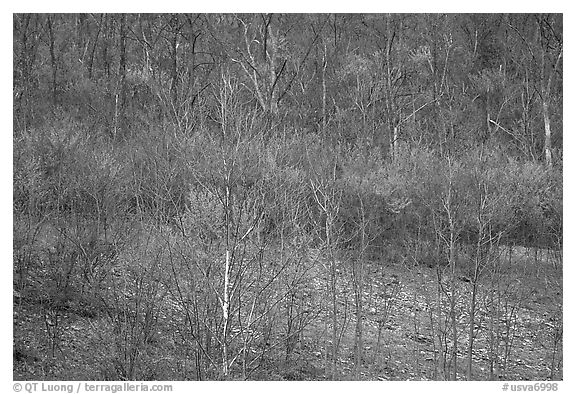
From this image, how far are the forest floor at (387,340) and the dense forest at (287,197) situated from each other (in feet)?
0.22

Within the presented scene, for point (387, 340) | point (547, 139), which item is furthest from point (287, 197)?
point (547, 139)

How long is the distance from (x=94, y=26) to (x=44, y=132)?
8.88 m

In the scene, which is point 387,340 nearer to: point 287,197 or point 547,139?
point 287,197

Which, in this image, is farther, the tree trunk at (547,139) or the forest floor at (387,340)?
the tree trunk at (547,139)

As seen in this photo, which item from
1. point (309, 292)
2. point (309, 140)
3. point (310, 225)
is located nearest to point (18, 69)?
point (309, 140)

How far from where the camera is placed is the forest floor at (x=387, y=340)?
11.3 meters

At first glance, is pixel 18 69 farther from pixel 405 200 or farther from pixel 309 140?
pixel 405 200

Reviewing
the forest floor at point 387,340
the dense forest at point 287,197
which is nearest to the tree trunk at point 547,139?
the dense forest at point 287,197

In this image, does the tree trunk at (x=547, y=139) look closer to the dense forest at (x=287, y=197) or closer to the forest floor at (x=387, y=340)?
the dense forest at (x=287, y=197)

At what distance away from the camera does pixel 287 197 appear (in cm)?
1595

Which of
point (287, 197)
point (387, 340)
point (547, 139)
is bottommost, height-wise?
point (387, 340)

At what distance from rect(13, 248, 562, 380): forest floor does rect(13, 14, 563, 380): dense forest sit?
0.07 m

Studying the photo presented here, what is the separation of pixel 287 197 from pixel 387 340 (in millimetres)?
4157
